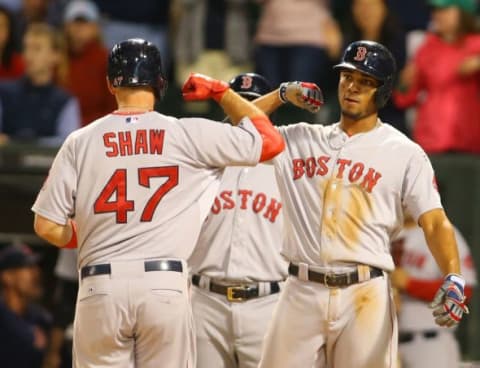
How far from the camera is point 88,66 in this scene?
10.1m

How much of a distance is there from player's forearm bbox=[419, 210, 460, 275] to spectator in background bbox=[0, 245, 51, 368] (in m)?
4.01

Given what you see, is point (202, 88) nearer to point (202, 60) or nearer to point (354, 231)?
point (354, 231)

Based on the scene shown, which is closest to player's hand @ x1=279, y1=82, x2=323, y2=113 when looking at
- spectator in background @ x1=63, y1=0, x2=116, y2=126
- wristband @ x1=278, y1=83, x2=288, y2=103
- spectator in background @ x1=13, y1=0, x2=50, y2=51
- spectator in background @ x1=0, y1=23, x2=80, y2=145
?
wristband @ x1=278, y1=83, x2=288, y2=103

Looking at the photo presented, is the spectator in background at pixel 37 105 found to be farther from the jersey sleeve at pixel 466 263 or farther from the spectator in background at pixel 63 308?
the jersey sleeve at pixel 466 263

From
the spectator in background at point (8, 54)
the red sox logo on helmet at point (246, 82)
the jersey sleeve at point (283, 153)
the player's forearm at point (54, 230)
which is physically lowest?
the player's forearm at point (54, 230)

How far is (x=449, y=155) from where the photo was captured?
9.05m

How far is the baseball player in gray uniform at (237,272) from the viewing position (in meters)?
6.42

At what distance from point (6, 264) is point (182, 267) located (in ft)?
12.7

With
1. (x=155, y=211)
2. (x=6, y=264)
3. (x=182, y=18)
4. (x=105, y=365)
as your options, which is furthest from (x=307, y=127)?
(x=182, y=18)

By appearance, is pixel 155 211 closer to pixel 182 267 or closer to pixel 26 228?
pixel 182 267

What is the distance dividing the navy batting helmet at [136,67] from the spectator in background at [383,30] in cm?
387

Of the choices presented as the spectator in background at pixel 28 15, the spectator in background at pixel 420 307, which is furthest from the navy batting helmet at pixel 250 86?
the spectator in background at pixel 28 15

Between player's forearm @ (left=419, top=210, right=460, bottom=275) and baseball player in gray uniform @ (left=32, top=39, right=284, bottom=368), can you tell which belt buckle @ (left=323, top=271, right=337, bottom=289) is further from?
baseball player in gray uniform @ (left=32, top=39, right=284, bottom=368)

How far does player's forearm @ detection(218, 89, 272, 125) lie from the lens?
5.70 meters
